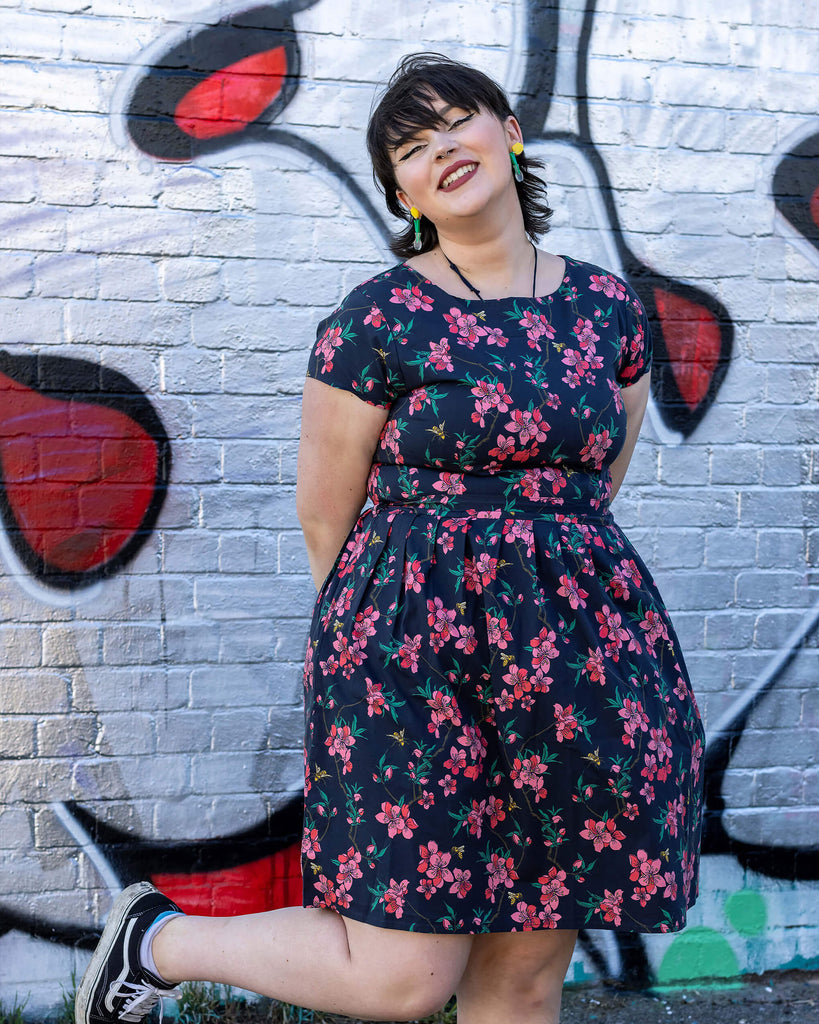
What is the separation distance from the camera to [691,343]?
277 cm

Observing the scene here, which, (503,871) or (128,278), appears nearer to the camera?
(503,871)

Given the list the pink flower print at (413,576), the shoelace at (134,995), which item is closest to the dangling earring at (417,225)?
the pink flower print at (413,576)

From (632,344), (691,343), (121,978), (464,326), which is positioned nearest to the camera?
(464,326)

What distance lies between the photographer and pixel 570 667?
1662 millimetres

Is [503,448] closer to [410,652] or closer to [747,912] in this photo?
[410,652]

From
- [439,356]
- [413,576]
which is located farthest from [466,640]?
[439,356]

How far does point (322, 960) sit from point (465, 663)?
0.57m

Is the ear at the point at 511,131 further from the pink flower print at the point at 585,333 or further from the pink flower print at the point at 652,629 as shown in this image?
the pink flower print at the point at 652,629

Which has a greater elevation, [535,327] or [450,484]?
[535,327]

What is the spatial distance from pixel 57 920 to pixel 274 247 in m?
1.83

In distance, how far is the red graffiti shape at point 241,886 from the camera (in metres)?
2.65

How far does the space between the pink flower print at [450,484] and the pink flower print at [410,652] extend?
253 mm

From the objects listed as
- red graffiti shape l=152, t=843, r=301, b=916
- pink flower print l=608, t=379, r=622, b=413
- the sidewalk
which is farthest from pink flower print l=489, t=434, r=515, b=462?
the sidewalk

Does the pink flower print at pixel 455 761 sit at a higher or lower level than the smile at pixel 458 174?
lower
